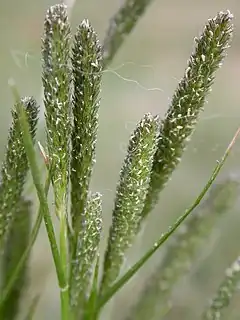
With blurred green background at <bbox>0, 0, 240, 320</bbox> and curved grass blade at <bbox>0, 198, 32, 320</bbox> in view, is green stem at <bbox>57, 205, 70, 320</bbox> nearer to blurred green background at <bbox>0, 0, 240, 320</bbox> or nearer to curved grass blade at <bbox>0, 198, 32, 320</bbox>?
curved grass blade at <bbox>0, 198, 32, 320</bbox>

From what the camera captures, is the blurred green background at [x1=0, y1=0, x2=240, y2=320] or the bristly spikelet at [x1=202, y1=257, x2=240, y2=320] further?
the blurred green background at [x1=0, y1=0, x2=240, y2=320]

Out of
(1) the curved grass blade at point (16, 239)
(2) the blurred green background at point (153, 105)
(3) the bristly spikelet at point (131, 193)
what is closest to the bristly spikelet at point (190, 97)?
(3) the bristly spikelet at point (131, 193)

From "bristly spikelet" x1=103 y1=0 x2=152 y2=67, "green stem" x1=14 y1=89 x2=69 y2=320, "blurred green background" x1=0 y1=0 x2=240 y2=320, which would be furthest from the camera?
"blurred green background" x1=0 y1=0 x2=240 y2=320

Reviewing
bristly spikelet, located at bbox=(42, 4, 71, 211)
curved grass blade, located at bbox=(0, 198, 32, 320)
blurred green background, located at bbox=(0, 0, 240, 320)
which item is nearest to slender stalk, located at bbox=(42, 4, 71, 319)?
bristly spikelet, located at bbox=(42, 4, 71, 211)

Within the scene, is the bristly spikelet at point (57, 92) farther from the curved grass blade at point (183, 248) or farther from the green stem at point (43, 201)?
the curved grass blade at point (183, 248)

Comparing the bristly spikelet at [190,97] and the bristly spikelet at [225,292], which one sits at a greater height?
the bristly spikelet at [190,97]

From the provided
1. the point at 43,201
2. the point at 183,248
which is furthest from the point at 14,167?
the point at 183,248

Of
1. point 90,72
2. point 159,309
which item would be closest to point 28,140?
point 90,72
